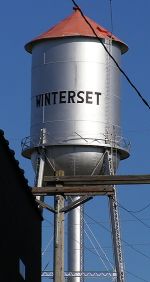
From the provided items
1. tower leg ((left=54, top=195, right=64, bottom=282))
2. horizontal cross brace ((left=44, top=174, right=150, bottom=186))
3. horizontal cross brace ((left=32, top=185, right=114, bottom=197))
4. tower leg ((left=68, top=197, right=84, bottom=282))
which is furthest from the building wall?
tower leg ((left=68, top=197, right=84, bottom=282))

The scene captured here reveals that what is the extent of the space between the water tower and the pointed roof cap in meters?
0.05

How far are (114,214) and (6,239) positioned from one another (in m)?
22.2

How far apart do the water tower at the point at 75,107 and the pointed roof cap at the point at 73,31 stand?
5 centimetres

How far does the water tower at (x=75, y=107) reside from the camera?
42.6m

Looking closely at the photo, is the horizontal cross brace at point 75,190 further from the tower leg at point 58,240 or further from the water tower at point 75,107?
the water tower at point 75,107

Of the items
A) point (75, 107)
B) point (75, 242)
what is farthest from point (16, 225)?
point (75, 242)

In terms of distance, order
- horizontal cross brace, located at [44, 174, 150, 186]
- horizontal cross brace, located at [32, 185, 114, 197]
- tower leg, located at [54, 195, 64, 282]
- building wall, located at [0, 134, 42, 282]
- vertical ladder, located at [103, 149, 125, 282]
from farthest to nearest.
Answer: vertical ladder, located at [103, 149, 125, 282] → horizontal cross brace, located at [44, 174, 150, 186] → horizontal cross brace, located at [32, 185, 114, 197] → tower leg, located at [54, 195, 64, 282] → building wall, located at [0, 134, 42, 282]

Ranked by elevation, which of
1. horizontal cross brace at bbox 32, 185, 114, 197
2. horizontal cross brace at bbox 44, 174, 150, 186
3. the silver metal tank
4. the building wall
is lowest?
the building wall

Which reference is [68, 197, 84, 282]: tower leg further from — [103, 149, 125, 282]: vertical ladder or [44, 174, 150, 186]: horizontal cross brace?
[44, 174, 150, 186]: horizontal cross brace

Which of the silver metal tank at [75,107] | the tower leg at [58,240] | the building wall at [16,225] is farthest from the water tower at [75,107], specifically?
the building wall at [16,225]

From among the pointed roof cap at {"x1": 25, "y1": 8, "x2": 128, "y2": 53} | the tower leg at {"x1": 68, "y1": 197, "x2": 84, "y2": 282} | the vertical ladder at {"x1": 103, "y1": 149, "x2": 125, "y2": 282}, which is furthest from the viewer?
the tower leg at {"x1": 68, "y1": 197, "x2": 84, "y2": 282}

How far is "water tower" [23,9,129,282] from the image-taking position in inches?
1677

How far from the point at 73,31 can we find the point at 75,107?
2809mm

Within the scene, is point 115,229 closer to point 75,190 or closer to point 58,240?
point 75,190
